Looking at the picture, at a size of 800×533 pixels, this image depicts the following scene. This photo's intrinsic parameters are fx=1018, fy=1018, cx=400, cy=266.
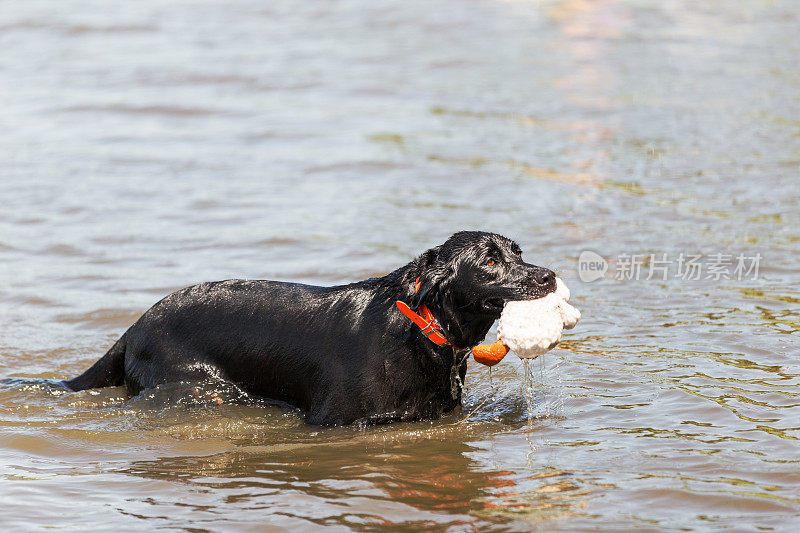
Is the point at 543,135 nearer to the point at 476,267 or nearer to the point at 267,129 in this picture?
the point at 267,129

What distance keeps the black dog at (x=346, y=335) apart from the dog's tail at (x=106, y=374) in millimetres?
37

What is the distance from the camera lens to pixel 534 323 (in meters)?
→ 5.93

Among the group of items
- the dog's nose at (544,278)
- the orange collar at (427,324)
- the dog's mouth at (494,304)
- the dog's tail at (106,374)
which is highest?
the dog's nose at (544,278)

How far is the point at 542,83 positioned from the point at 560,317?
11.9 m

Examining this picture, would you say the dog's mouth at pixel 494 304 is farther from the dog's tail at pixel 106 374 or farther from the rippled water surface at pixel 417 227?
the dog's tail at pixel 106 374

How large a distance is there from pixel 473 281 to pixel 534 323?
1.58 ft

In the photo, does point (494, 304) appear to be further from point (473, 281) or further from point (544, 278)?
point (544, 278)

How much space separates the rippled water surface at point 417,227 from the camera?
576 cm

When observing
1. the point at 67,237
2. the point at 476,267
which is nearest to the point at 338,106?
the point at 67,237

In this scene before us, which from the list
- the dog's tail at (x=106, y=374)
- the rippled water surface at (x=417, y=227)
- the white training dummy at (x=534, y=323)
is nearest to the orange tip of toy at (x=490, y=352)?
the white training dummy at (x=534, y=323)

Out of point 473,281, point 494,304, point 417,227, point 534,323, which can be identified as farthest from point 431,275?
point 417,227

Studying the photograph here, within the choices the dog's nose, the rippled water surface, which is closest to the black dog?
the dog's nose

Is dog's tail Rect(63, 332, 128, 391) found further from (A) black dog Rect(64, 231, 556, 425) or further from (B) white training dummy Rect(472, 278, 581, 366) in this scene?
(B) white training dummy Rect(472, 278, 581, 366)

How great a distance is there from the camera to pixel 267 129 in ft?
50.5
